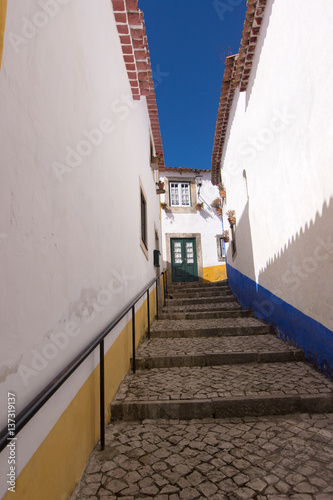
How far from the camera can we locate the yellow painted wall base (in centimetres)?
1369

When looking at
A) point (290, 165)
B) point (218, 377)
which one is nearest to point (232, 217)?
point (290, 165)

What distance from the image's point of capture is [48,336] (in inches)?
67.2

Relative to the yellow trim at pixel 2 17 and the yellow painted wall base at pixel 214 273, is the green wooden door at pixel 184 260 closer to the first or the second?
the yellow painted wall base at pixel 214 273

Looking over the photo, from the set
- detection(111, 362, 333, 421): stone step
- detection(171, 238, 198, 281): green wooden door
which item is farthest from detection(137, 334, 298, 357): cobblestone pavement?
detection(171, 238, 198, 281): green wooden door

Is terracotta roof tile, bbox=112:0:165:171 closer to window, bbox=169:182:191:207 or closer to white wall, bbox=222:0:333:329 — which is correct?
white wall, bbox=222:0:333:329

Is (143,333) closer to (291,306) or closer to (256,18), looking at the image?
(291,306)

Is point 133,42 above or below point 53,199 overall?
above

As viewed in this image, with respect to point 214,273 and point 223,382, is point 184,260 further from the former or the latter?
point 223,382

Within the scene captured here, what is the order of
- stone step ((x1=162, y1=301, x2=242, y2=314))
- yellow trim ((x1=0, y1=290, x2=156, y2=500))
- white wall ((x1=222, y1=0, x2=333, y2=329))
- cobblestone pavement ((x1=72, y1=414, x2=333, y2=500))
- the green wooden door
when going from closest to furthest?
1. yellow trim ((x1=0, y1=290, x2=156, y2=500))
2. cobblestone pavement ((x1=72, y1=414, x2=333, y2=500))
3. white wall ((x1=222, y1=0, x2=333, y2=329))
4. stone step ((x1=162, y1=301, x2=242, y2=314))
5. the green wooden door
